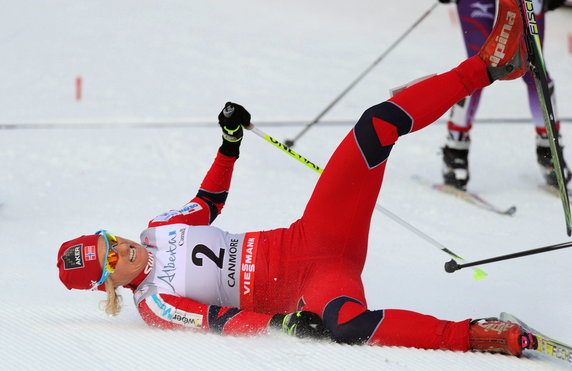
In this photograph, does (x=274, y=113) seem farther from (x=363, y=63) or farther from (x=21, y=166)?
(x=21, y=166)

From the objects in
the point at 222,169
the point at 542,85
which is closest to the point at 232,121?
the point at 222,169

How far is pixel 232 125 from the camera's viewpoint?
3.07 metres

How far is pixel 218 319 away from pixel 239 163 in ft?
9.01

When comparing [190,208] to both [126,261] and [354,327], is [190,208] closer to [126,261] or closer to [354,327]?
[126,261]

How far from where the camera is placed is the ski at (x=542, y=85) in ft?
8.48

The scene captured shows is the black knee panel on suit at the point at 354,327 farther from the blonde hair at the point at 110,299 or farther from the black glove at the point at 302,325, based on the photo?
the blonde hair at the point at 110,299

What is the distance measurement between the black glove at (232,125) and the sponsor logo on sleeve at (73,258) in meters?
0.75

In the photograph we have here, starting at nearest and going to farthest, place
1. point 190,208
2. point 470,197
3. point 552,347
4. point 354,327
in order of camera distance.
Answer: point 552,347 → point 354,327 → point 190,208 → point 470,197

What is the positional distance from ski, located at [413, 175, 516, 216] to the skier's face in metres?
2.49

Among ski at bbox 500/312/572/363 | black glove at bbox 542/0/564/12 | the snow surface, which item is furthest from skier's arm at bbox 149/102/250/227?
black glove at bbox 542/0/564/12

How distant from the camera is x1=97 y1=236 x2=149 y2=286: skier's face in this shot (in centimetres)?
259

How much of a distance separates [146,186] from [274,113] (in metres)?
1.81

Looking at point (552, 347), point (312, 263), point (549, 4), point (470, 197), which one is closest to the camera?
point (552, 347)

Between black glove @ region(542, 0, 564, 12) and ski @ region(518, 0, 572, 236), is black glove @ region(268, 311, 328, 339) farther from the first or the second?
black glove @ region(542, 0, 564, 12)
